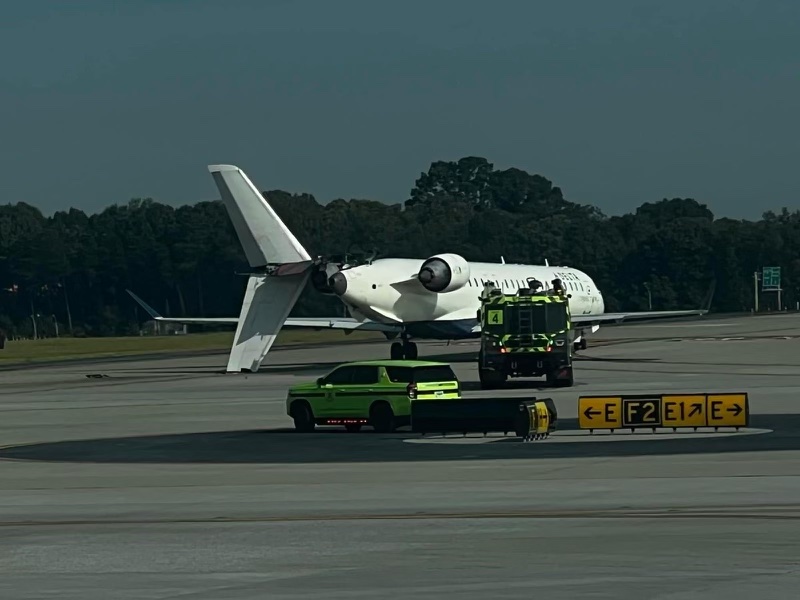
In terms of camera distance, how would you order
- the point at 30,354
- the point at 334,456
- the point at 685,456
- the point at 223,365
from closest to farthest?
the point at 685,456 < the point at 334,456 < the point at 223,365 < the point at 30,354

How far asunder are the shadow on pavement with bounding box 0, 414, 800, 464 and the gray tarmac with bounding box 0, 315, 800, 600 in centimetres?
10

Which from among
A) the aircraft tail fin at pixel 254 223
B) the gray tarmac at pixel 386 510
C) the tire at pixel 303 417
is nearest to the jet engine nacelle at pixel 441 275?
the aircraft tail fin at pixel 254 223

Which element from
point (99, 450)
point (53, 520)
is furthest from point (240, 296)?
point (53, 520)

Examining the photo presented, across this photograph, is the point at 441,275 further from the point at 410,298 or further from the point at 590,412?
the point at 590,412

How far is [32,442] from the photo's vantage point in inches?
1518

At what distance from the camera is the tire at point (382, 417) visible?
38.4m

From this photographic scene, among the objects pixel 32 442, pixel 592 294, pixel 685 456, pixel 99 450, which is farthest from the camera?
pixel 592 294

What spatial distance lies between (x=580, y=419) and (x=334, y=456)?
7.32 metres

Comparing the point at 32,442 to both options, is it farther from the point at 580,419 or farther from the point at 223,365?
the point at 223,365

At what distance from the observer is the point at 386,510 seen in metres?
23.0

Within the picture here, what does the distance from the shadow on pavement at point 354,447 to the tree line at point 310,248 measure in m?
97.9

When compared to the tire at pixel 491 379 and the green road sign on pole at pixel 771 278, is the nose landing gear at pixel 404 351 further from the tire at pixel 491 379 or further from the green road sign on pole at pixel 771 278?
the green road sign on pole at pixel 771 278

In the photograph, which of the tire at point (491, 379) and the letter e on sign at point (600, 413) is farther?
the tire at point (491, 379)

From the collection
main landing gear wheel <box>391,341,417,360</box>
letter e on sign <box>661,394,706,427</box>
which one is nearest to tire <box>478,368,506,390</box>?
main landing gear wheel <box>391,341,417,360</box>
